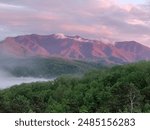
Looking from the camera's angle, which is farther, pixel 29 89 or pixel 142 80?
pixel 29 89

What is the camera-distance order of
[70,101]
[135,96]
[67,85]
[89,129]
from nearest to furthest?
[89,129]
[135,96]
[70,101]
[67,85]

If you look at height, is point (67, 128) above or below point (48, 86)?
above

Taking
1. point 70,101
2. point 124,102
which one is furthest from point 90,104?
point 124,102

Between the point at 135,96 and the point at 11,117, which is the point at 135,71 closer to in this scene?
the point at 135,96

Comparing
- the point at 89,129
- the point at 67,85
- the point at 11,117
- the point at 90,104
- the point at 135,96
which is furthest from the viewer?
the point at 67,85

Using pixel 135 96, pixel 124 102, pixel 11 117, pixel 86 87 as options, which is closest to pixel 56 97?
pixel 86 87

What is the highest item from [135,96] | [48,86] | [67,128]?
[67,128]

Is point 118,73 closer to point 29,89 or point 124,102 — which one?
point 29,89
